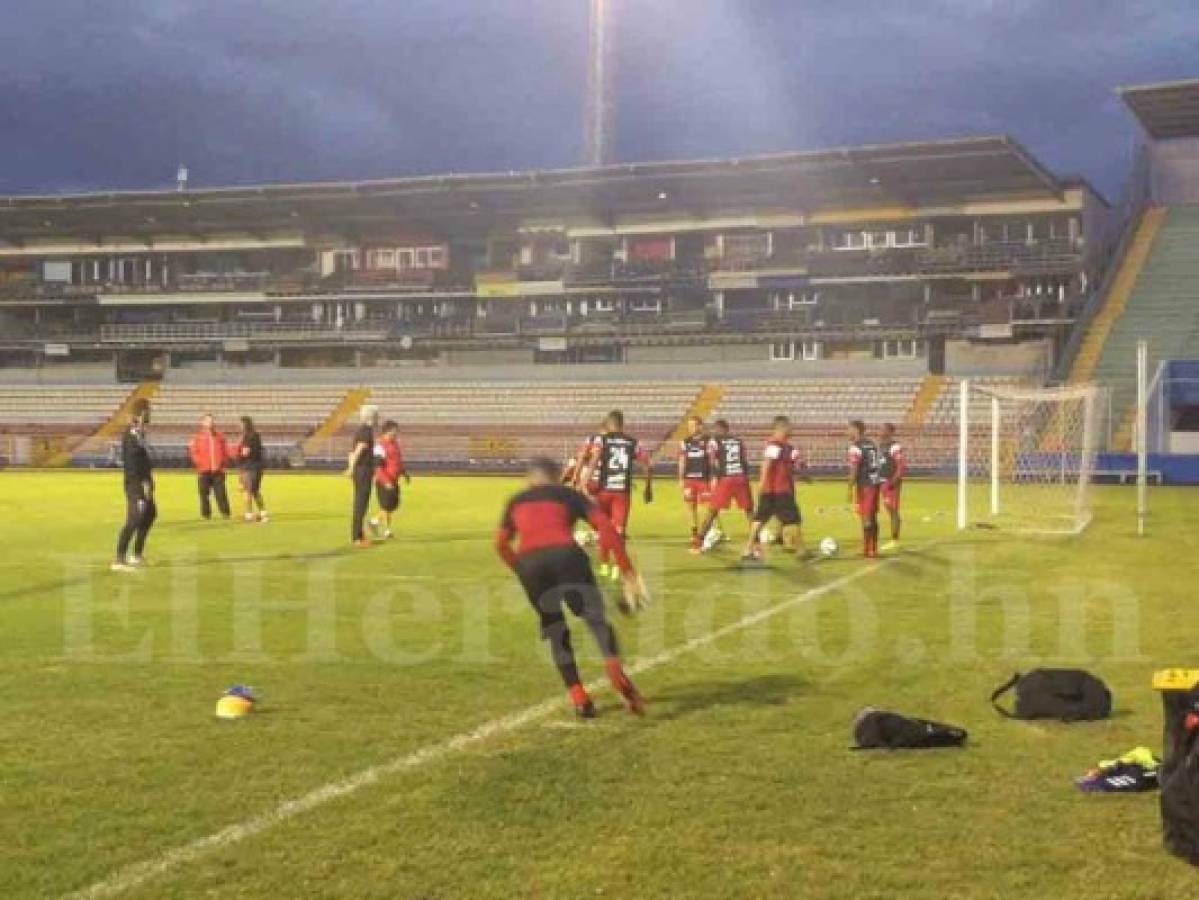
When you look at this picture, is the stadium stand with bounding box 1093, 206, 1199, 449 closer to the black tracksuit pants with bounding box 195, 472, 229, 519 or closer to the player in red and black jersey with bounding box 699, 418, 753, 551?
the player in red and black jersey with bounding box 699, 418, 753, 551

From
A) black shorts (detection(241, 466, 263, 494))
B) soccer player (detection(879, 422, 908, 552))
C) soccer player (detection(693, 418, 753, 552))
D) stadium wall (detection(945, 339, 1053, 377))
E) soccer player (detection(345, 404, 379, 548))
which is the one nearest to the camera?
soccer player (detection(693, 418, 753, 552))

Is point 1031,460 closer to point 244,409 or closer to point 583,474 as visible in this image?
point 583,474

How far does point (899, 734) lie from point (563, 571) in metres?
2.24

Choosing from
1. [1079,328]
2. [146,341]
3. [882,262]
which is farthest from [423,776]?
[146,341]

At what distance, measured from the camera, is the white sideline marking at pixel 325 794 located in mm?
5152

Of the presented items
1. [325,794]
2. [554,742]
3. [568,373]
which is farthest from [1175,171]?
[325,794]

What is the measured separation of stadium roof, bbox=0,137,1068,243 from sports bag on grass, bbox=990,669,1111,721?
4517cm

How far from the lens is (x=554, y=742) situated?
24.1 ft

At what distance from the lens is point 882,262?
56719mm

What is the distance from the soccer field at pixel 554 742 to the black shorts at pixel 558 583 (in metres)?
0.64

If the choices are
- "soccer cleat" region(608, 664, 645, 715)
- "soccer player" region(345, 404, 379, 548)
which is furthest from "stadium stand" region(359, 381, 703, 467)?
"soccer cleat" region(608, 664, 645, 715)

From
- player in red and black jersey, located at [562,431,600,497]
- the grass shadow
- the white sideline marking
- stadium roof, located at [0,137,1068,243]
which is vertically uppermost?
stadium roof, located at [0,137,1068,243]

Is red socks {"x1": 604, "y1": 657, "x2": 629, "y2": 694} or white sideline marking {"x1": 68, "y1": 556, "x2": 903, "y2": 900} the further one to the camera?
red socks {"x1": 604, "y1": 657, "x2": 629, "y2": 694}

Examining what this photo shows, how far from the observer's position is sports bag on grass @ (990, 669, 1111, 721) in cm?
783
